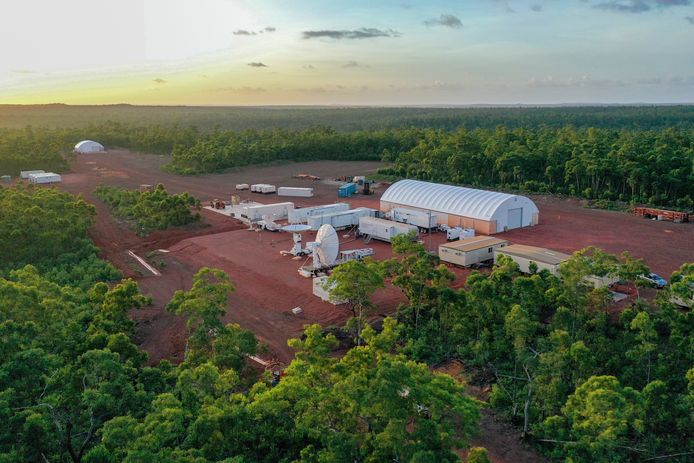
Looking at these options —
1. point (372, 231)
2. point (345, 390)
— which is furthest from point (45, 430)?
point (372, 231)

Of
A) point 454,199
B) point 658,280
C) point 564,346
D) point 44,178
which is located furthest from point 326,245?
point 44,178

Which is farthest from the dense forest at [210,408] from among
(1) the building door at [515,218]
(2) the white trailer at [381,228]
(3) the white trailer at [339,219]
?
(1) the building door at [515,218]

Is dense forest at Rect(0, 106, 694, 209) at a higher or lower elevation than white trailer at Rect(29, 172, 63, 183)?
higher

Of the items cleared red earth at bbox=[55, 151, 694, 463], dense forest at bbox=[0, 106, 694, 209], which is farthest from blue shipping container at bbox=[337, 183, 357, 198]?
dense forest at bbox=[0, 106, 694, 209]

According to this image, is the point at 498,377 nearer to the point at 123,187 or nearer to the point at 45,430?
the point at 45,430

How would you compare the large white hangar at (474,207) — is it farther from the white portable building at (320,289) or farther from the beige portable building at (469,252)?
the white portable building at (320,289)

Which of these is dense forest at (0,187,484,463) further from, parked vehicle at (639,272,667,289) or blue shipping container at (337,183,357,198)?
blue shipping container at (337,183,357,198)

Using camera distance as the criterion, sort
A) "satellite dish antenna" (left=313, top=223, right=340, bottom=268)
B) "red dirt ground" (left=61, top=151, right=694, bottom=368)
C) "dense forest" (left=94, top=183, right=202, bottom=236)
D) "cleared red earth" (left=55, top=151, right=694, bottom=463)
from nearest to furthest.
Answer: "cleared red earth" (left=55, top=151, right=694, bottom=463) < "red dirt ground" (left=61, top=151, right=694, bottom=368) < "satellite dish antenna" (left=313, top=223, right=340, bottom=268) < "dense forest" (left=94, top=183, right=202, bottom=236)
